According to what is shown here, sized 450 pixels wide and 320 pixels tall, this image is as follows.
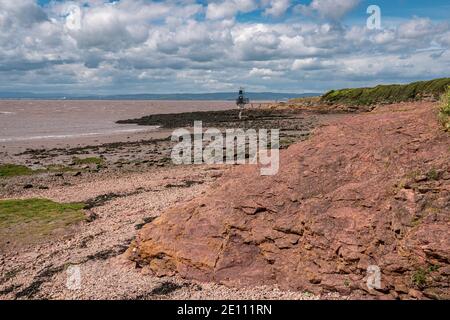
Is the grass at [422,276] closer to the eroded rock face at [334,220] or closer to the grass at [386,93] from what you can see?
the eroded rock face at [334,220]

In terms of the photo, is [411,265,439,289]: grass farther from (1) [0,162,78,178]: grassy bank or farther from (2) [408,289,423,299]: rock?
(1) [0,162,78,178]: grassy bank

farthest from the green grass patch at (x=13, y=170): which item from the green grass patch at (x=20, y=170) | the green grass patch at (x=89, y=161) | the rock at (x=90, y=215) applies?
the rock at (x=90, y=215)

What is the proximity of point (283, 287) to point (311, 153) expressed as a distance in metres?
3.29

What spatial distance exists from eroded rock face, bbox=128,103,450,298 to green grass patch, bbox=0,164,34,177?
791 inches

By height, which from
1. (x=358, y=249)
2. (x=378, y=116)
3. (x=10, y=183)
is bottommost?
(x=10, y=183)

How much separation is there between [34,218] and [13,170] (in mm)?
15115

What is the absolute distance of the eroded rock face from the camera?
286 inches

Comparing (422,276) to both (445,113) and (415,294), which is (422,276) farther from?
(445,113)

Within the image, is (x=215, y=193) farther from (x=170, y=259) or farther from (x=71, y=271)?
(x=71, y=271)

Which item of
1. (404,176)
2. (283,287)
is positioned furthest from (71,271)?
(404,176)

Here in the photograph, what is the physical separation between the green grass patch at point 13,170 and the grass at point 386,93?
5531 cm

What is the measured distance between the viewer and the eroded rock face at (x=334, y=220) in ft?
23.8

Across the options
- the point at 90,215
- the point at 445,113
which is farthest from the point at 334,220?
the point at 90,215

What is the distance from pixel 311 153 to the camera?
10266 mm
